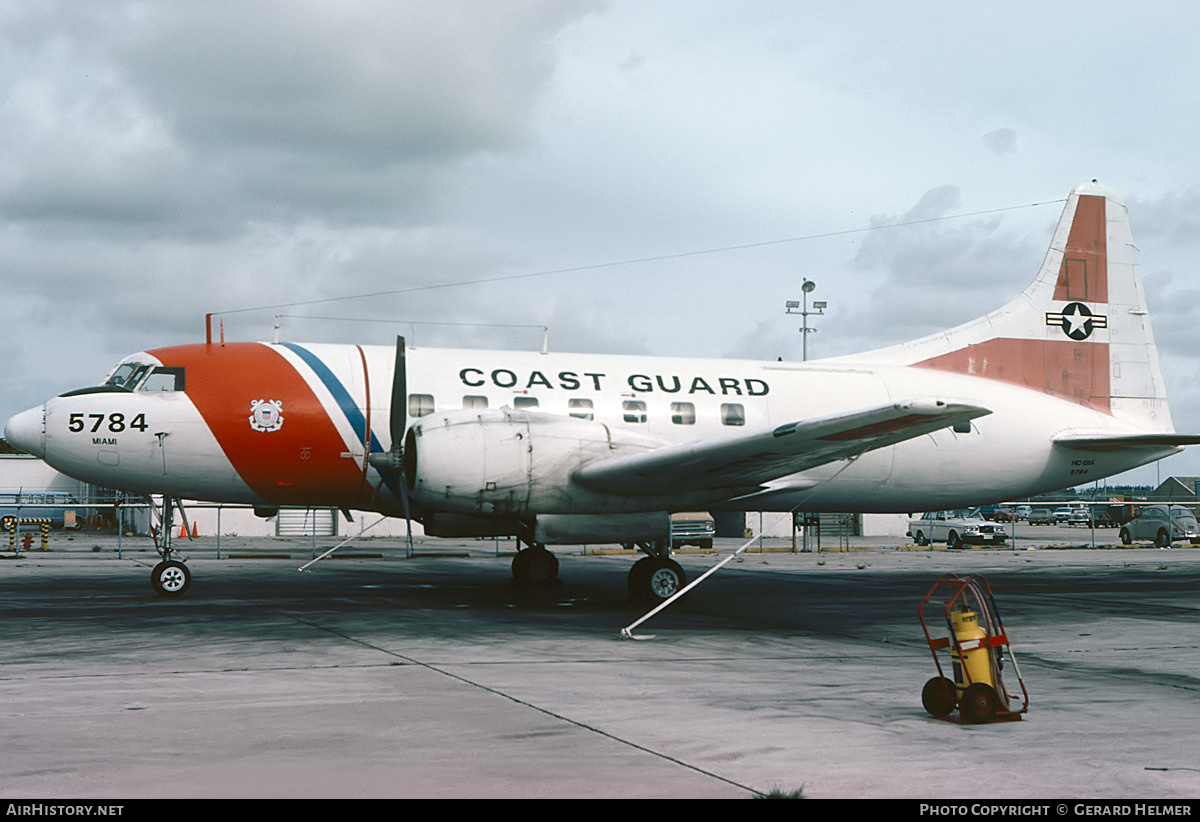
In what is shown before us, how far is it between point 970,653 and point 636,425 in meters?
10.9

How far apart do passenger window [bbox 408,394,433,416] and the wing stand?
3.45 m

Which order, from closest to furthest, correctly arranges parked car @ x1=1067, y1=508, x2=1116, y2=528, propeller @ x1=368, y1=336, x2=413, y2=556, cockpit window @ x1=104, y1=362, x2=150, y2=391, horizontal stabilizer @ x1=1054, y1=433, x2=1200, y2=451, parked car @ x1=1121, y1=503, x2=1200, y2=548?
1. propeller @ x1=368, y1=336, x2=413, y2=556
2. cockpit window @ x1=104, y1=362, x2=150, y2=391
3. horizontal stabilizer @ x1=1054, y1=433, x2=1200, y2=451
4. parked car @ x1=1121, y1=503, x2=1200, y2=548
5. parked car @ x1=1067, y1=508, x2=1116, y2=528

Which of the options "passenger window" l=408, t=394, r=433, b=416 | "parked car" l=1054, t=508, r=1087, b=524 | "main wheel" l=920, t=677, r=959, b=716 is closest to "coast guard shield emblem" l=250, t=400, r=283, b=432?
"passenger window" l=408, t=394, r=433, b=416

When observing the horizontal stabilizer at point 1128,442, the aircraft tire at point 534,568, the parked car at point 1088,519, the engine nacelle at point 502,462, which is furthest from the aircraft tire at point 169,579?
the parked car at point 1088,519

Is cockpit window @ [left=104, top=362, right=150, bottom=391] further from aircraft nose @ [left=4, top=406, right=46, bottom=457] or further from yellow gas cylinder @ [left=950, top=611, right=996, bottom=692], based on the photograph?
yellow gas cylinder @ [left=950, top=611, right=996, bottom=692]

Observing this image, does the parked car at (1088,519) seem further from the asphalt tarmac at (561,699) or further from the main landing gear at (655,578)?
the main landing gear at (655,578)

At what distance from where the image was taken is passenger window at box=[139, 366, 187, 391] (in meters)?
17.9

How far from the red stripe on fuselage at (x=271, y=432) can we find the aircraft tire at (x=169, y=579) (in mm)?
2145

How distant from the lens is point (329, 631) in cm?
1416

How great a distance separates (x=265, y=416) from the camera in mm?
17641

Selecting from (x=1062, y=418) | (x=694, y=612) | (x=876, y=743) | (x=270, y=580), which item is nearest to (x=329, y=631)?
(x=694, y=612)
